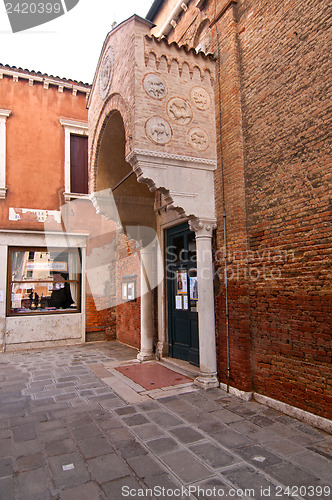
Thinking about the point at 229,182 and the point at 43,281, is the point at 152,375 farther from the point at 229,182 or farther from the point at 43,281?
the point at 43,281

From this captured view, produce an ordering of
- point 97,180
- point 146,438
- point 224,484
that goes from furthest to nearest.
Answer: point 97,180, point 146,438, point 224,484

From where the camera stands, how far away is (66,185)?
10.6 metres

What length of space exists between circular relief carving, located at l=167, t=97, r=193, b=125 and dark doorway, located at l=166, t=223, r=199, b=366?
7.00ft

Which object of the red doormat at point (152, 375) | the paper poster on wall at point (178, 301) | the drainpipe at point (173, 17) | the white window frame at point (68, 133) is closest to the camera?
the red doormat at point (152, 375)

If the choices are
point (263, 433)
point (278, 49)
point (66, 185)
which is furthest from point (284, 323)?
point (66, 185)

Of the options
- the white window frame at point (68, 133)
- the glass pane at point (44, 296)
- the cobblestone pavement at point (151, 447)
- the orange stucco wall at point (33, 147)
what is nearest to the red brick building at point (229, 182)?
the cobblestone pavement at point (151, 447)

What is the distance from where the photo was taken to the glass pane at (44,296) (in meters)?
10.0

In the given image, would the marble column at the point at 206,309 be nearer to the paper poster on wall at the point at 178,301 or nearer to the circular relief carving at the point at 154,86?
the paper poster on wall at the point at 178,301

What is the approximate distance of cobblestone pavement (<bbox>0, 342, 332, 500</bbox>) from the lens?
2891 millimetres

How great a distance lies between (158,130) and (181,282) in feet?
10.3

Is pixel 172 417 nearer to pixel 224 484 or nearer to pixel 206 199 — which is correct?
pixel 224 484

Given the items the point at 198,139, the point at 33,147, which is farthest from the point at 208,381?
the point at 33,147

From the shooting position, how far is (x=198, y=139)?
583 cm

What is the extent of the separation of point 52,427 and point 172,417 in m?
1.47
